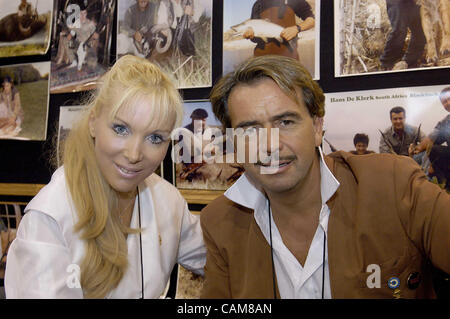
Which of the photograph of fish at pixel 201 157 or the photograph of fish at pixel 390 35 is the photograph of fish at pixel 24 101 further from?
the photograph of fish at pixel 390 35

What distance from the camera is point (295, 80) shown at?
0.88 meters

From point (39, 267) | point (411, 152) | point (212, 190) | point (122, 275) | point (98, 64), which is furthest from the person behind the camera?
point (98, 64)

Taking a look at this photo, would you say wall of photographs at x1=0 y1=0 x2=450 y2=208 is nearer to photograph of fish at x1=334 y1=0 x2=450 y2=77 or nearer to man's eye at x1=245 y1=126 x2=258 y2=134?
photograph of fish at x1=334 y1=0 x2=450 y2=77

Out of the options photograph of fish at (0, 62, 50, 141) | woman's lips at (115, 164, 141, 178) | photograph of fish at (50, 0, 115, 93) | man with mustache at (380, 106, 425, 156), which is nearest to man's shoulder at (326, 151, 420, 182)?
man with mustache at (380, 106, 425, 156)

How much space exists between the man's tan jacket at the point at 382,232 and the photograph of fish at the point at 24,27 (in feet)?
3.95

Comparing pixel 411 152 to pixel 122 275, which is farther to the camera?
pixel 411 152

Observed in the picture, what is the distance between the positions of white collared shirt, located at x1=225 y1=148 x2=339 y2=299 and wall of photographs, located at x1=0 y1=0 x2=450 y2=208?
10.4 inches

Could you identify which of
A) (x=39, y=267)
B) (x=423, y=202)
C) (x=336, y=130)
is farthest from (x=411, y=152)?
(x=39, y=267)

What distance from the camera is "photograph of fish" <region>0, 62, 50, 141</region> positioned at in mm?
1446

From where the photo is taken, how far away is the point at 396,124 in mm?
Answer: 1071

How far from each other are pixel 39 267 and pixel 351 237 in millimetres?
669

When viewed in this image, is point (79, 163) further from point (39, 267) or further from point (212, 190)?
point (212, 190)

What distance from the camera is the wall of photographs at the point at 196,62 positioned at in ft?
3.51

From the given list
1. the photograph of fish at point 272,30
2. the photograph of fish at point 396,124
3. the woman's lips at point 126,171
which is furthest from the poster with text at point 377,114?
the woman's lips at point 126,171
